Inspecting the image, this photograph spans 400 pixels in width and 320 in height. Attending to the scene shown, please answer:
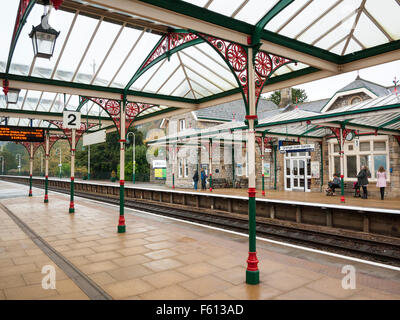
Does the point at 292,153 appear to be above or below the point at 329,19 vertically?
below

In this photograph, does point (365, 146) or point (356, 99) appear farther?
point (356, 99)

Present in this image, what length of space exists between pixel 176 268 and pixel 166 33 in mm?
5297

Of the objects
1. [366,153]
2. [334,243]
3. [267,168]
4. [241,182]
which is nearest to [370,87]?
[366,153]

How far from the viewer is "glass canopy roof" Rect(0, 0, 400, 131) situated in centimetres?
502

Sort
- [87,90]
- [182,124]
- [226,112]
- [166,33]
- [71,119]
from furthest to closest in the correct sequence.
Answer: [182,124] < [226,112] < [71,119] < [87,90] < [166,33]

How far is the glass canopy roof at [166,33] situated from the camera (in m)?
5.02

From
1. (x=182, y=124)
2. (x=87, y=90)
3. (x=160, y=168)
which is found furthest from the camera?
(x=160, y=168)

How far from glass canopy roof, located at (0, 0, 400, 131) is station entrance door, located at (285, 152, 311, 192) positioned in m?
12.3

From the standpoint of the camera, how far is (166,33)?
6922 millimetres

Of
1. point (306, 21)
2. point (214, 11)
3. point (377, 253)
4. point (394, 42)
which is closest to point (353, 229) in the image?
point (377, 253)

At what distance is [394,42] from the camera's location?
577cm

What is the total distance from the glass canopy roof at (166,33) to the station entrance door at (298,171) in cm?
1226

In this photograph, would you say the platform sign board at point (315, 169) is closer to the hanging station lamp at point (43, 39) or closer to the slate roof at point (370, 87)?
the slate roof at point (370, 87)

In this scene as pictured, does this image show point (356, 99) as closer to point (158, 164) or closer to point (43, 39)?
point (43, 39)
